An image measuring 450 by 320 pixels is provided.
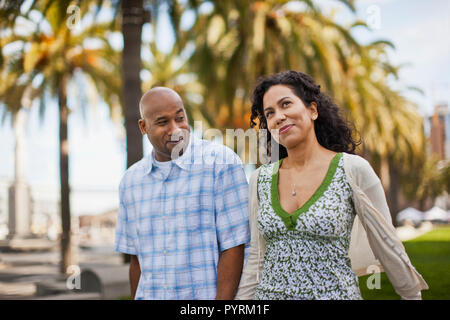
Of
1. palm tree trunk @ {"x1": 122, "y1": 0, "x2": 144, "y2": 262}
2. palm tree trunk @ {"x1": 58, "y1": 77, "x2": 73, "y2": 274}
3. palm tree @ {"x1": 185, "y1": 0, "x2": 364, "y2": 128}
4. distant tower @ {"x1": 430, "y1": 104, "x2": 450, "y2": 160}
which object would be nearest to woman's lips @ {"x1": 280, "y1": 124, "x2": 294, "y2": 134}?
palm tree trunk @ {"x1": 122, "y1": 0, "x2": 144, "y2": 262}

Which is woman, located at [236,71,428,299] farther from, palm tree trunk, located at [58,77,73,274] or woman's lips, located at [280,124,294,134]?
palm tree trunk, located at [58,77,73,274]

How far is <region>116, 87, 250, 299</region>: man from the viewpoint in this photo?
2.41 meters

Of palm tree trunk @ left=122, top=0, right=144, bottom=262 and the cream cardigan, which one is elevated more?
palm tree trunk @ left=122, top=0, right=144, bottom=262

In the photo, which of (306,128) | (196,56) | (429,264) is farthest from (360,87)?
(306,128)

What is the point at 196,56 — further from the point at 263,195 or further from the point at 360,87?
the point at 263,195

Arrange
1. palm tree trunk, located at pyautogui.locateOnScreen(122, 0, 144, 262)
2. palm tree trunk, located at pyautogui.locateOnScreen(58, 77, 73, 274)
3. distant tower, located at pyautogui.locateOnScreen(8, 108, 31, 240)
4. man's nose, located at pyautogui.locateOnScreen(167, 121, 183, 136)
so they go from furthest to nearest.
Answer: distant tower, located at pyautogui.locateOnScreen(8, 108, 31, 240)
palm tree trunk, located at pyautogui.locateOnScreen(58, 77, 73, 274)
palm tree trunk, located at pyautogui.locateOnScreen(122, 0, 144, 262)
man's nose, located at pyautogui.locateOnScreen(167, 121, 183, 136)

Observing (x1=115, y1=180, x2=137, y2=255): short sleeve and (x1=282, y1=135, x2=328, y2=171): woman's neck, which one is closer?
(x1=282, y1=135, x2=328, y2=171): woman's neck

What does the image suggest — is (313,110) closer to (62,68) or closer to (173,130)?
(173,130)

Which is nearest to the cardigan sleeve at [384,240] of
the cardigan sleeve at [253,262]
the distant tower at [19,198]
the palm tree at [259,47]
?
the cardigan sleeve at [253,262]

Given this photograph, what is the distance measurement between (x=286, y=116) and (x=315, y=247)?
568 millimetres

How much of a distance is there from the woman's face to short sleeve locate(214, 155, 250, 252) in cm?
30
